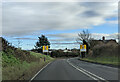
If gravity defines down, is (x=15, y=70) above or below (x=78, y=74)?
above

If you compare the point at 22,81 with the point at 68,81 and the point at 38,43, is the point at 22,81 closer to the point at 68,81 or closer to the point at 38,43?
the point at 68,81

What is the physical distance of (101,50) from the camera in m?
69.1

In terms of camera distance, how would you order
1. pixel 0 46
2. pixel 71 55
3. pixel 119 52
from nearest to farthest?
1. pixel 0 46
2. pixel 119 52
3. pixel 71 55

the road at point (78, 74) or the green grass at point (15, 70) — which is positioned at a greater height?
the green grass at point (15, 70)

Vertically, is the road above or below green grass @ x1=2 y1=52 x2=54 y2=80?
below

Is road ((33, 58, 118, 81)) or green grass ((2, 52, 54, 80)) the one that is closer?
green grass ((2, 52, 54, 80))

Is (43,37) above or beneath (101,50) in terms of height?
above

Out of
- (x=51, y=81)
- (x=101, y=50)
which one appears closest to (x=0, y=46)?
(x=51, y=81)

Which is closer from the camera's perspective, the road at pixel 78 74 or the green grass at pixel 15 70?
the green grass at pixel 15 70

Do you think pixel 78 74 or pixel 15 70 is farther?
pixel 78 74

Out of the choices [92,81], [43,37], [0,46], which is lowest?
[92,81]

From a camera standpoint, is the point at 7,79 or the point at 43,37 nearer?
the point at 7,79

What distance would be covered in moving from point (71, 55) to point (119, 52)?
6735cm

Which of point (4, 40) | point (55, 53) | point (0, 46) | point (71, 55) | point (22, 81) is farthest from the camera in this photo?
point (71, 55)
